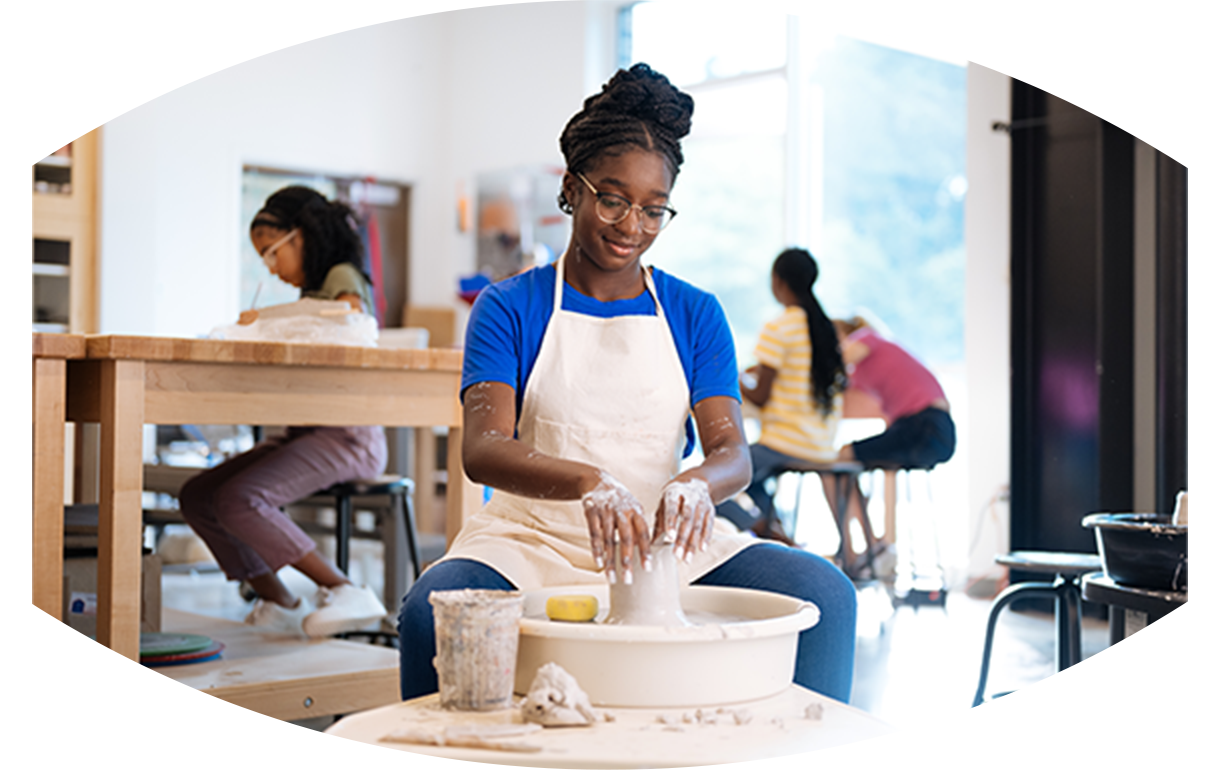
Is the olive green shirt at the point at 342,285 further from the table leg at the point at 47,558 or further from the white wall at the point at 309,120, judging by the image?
the white wall at the point at 309,120

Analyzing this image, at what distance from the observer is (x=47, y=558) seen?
1.81m

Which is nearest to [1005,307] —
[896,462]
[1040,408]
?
[1040,408]

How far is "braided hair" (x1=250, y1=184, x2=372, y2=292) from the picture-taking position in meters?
2.80

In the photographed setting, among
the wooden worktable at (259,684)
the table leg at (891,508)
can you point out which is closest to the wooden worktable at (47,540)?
the wooden worktable at (259,684)

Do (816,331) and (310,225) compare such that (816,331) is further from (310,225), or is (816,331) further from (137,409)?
(137,409)

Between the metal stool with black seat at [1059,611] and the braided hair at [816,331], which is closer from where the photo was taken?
the metal stool with black seat at [1059,611]

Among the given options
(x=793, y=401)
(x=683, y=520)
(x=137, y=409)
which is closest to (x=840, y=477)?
(x=793, y=401)

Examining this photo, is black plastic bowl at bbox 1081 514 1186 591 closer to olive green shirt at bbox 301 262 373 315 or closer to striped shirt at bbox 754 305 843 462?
olive green shirt at bbox 301 262 373 315

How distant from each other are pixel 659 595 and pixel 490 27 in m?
5.48

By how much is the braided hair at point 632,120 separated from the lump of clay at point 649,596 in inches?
20.7

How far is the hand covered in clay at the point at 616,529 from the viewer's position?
1154mm

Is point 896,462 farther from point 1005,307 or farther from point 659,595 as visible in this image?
point 659,595

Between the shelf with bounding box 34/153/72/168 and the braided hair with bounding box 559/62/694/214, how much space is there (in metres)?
3.92

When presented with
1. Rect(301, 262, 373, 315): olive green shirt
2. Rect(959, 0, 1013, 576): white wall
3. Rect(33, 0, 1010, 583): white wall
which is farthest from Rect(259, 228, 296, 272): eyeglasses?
Rect(959, 0, 1013, 576): white wall
